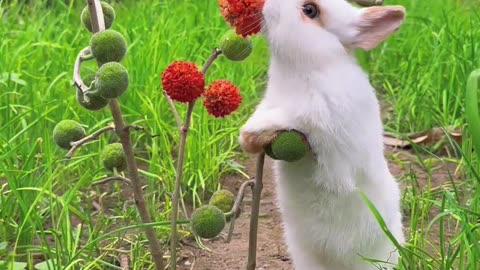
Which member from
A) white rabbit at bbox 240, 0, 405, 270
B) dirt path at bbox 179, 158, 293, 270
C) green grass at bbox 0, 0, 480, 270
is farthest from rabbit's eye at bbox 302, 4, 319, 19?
dirt path at bbox 179, 158, 293, 270

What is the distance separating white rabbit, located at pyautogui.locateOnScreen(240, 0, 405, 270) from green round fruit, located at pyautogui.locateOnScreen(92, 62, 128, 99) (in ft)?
0.90

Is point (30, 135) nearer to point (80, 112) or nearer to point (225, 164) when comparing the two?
point (80, 112)

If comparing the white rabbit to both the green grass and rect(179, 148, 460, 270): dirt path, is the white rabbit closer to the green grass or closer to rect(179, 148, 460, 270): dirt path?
the green grass

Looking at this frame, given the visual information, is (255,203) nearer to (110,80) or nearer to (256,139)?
(256,139)

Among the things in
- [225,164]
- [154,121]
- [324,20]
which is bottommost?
[225,164]

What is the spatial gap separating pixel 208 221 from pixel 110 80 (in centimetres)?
37

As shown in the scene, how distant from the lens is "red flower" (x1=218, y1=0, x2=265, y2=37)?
1.65 metres

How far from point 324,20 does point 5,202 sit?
122 cm

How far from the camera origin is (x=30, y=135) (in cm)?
279

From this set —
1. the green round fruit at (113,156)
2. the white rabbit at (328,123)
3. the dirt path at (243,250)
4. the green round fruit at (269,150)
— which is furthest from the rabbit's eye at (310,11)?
the dirt path at (243,250)

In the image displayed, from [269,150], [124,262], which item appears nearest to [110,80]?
[269,150]

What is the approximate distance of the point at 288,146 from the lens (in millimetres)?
1580

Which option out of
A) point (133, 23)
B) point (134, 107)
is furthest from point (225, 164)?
point (133, 23)

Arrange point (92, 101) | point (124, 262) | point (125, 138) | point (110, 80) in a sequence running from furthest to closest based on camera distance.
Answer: point (124, 262), point (125, 138), point (92, 101), point (110, 80)
